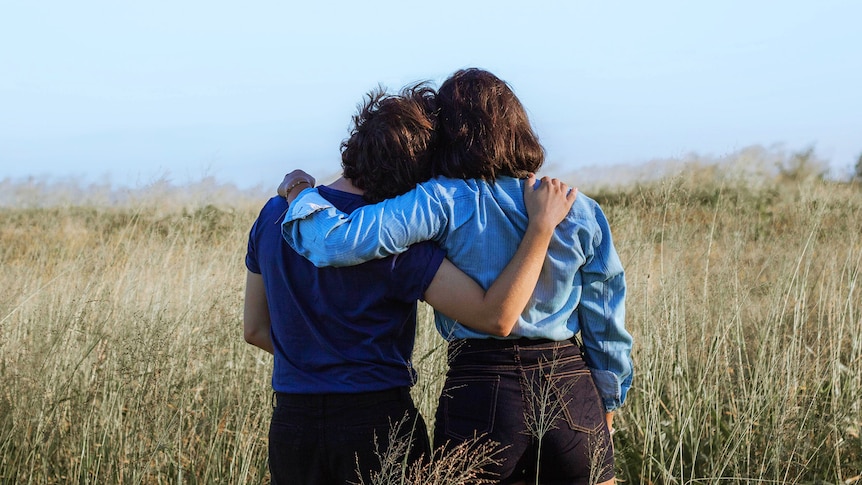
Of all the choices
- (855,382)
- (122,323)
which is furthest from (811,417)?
(122,323)

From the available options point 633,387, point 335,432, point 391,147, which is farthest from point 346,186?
point 633,387

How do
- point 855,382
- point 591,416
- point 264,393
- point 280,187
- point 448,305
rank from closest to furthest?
point 448,305
point 591,416
point 280,187
point 264,393
point 855,382

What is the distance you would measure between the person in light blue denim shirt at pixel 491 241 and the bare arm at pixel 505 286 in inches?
2.4

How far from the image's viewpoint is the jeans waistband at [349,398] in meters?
2.18

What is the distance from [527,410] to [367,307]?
49 centimetres

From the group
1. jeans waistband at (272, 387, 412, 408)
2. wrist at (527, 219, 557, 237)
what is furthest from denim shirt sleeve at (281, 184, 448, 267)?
jeans waistband at (272, 387, 412, 408)

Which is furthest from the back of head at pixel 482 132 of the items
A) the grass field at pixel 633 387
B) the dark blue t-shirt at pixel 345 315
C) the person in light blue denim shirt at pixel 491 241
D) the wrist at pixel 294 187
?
the grass field at pixel 633 387

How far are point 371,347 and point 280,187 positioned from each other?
1.93ft

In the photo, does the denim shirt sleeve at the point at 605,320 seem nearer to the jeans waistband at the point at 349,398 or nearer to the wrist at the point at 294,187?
the jeans waistband at the point at 349,398

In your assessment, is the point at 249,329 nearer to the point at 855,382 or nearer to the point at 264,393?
the point at 264,393

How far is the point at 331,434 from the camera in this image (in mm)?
2197

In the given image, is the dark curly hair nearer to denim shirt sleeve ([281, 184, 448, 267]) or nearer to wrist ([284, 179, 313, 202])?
denim shirt sleeve ([281, 184, 448, 267])

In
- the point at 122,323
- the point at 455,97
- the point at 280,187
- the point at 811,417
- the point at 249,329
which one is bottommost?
the point at 811,417

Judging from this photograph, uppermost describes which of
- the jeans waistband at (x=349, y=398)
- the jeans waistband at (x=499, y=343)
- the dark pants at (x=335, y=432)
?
the jeans waistband at (x=499, y=343)
